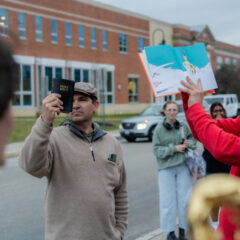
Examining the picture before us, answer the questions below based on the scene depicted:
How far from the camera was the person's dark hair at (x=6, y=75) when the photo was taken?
89 centimetres

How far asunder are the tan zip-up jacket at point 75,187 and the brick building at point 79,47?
1083 inches

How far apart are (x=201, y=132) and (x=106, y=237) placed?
1.07m

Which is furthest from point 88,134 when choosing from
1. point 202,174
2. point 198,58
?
point 202,174

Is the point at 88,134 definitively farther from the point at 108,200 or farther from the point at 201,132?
the point at 201,132

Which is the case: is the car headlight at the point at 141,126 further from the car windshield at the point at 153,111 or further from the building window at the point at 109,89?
the building window at the point at 109,89

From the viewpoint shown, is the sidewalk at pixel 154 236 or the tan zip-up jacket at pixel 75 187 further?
the sidewalk at pixel 154 236

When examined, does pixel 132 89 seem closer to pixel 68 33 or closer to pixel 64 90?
pixel 68 33

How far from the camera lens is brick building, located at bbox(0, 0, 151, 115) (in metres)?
35.0

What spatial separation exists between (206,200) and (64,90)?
1894 millimetres

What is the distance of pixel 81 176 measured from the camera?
2.75 meters

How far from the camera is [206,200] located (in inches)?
31.6

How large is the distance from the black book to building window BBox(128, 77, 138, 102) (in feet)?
141

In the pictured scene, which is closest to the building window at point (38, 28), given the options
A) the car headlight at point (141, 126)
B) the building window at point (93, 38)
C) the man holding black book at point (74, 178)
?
the building window at point (93, 38)

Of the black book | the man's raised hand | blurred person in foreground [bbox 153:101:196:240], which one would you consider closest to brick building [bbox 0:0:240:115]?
blurred person in foreground [bbox 153:101:196:240]
